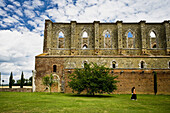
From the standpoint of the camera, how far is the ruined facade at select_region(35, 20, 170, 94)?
78.1 ft

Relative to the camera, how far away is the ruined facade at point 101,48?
23812mm

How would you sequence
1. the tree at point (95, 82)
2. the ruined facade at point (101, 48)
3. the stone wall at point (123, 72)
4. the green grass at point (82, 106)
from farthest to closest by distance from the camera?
the ruined facade at point (101, 48) → the stone wall at point (123, 72) → the tree at point (95, 82) → the green grass at point (82, 106)

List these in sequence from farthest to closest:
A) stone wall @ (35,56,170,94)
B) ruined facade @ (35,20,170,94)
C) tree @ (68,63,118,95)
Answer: ruined facade @ (35,20,170,94) → stone wall @ (35,56,170,94) → tree @ (68,63,118,95)

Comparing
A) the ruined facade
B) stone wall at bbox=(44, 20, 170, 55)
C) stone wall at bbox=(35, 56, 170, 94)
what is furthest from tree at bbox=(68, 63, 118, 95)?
stone wall at bbox=(44, 20, 170, 55)

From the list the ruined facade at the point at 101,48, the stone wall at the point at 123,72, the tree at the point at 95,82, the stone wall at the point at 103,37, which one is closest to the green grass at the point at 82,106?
the tree at the point at 95,82

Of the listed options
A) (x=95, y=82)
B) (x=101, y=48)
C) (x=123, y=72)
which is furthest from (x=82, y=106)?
(x=101, y=48)

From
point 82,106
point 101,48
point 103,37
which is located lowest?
point 82,106

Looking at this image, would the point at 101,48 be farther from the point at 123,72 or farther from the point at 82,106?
the point at 82,106

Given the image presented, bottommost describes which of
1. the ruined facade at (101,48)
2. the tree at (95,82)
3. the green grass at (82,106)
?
the green grass at (82,106)

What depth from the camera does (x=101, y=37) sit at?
28.4 meters

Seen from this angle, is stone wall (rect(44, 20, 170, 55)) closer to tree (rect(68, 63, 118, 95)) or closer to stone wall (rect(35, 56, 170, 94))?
stone wall (rect(35, 56, 170, 94))

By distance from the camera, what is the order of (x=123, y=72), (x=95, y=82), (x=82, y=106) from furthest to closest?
(x=123, y=72) < (x=95, y=82) < (x=82, y=106)

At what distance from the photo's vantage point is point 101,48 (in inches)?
1094

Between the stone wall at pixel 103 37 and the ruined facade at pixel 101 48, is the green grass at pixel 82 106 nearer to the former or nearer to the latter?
the ruined facade at pixel 101 48
